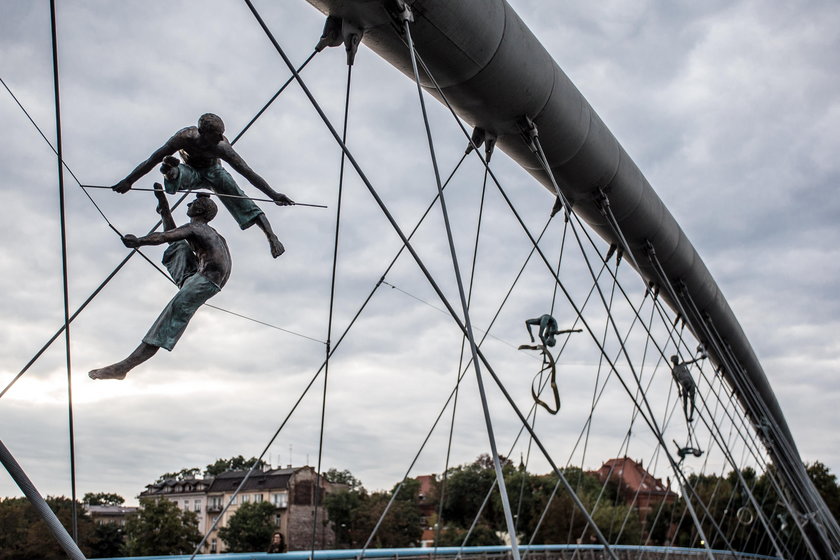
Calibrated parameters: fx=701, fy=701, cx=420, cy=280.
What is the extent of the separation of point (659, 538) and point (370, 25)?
45.0 meters

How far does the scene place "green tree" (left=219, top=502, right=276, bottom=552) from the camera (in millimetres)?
50219

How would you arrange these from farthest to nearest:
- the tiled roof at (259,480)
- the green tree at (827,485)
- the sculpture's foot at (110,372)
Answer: the tiled roof at (259,480) → the green tree at (827,485) → the sculpture's foot at (110,372)

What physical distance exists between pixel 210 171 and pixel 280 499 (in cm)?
6334

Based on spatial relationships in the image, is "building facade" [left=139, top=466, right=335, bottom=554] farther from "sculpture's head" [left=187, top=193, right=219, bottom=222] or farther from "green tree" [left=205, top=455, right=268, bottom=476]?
"sculpture's head" [left=187, top=193, right=219, bottom=222]

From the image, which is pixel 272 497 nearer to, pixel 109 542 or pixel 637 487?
pixel 109 542

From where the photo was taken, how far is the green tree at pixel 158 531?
4303cm

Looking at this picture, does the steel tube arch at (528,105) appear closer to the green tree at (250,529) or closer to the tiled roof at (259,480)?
the green tree at (250,529)

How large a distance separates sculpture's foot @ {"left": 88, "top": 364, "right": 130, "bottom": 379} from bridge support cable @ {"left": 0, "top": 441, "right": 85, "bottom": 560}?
26.4 inches

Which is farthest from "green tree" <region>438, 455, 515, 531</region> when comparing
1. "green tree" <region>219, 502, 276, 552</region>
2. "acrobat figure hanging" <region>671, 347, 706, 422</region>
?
"acrobat figure hanging" <region>671, 347, 706, 422</region>

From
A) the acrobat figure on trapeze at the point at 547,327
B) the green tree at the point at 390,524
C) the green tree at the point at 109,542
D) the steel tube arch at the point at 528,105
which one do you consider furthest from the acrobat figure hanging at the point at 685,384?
the green tree at the point at 109,542

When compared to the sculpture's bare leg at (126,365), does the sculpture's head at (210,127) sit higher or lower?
higher

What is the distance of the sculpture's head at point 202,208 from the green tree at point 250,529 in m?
51.1

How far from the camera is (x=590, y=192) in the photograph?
322 inches

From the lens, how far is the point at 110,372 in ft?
9.28
